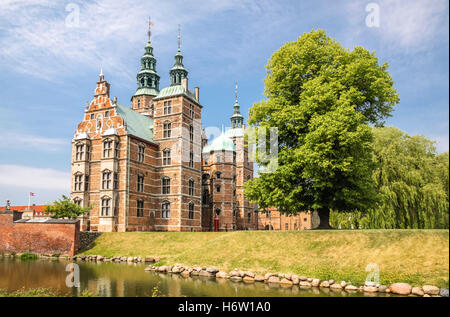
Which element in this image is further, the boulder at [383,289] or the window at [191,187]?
the window at [191,187]

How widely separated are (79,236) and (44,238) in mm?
3258

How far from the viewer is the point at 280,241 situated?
81.1ft

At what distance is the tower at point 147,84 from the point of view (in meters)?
60.7

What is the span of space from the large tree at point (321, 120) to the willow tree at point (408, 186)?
6245 mm

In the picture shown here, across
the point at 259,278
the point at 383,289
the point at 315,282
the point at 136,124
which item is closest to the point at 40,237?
the point at 136,124

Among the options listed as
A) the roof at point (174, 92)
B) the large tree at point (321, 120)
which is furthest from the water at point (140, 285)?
the roof at point (174, 92)

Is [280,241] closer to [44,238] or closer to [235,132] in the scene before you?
[44,238]

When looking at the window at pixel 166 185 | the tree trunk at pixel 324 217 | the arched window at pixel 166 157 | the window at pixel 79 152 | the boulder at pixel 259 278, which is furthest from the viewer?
the arched window at pixel 166 157

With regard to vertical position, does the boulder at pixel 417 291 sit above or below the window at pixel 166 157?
below

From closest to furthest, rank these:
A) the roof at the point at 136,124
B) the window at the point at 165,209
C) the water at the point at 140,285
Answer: the water at the point at 140,285 < the roof at the point at 136,124 < the window at the point at 165,209

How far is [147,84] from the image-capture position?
62875 millimetres

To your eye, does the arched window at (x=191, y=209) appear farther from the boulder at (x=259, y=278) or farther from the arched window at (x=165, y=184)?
the boulder at (x=259, y=278)

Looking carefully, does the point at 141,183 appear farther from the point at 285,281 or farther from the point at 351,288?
the point at 351,288
